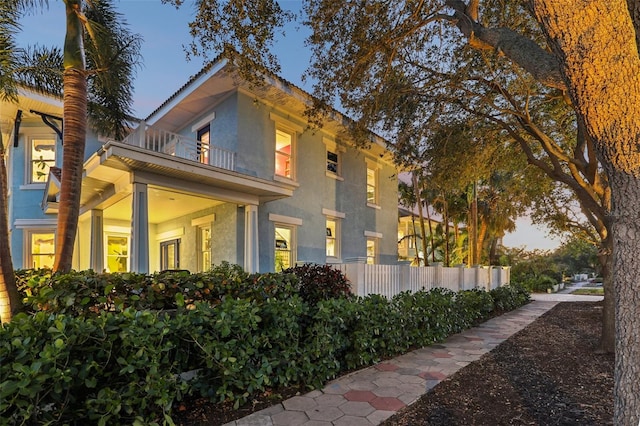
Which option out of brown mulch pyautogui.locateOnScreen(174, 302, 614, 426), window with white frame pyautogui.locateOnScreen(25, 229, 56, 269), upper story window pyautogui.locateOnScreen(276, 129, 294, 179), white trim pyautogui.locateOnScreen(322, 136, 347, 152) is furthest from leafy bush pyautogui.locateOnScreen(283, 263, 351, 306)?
window with white frame pyautogui.locateOnScreen(25, 229, 56, 269)

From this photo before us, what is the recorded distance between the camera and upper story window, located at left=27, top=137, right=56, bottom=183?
11.3 metres

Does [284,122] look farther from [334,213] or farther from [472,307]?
[472,307]

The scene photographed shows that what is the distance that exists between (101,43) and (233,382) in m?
7.65

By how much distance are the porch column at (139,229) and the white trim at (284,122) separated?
4.74 meters

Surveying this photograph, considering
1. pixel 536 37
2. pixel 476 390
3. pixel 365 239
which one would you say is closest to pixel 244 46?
pixel 536 37

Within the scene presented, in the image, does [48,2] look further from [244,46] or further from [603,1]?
[603,1]

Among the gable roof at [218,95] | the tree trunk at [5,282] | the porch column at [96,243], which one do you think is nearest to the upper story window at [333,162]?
the gable roof at [218,95]

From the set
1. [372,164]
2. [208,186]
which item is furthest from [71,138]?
[372,164]

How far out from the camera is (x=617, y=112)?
7.50 ft

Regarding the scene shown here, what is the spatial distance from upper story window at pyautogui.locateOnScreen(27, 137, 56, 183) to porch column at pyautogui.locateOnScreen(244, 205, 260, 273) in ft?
23.7

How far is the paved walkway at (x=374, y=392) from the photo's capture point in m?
3.56

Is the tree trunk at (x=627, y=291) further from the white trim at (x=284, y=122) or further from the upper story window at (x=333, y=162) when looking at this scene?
the upper story window at (x=333, y=162)

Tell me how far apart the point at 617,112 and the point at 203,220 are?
395 inches

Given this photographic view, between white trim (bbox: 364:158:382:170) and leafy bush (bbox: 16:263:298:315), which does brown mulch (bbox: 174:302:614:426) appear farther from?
white trim (bbox: 364:158:382:170)
